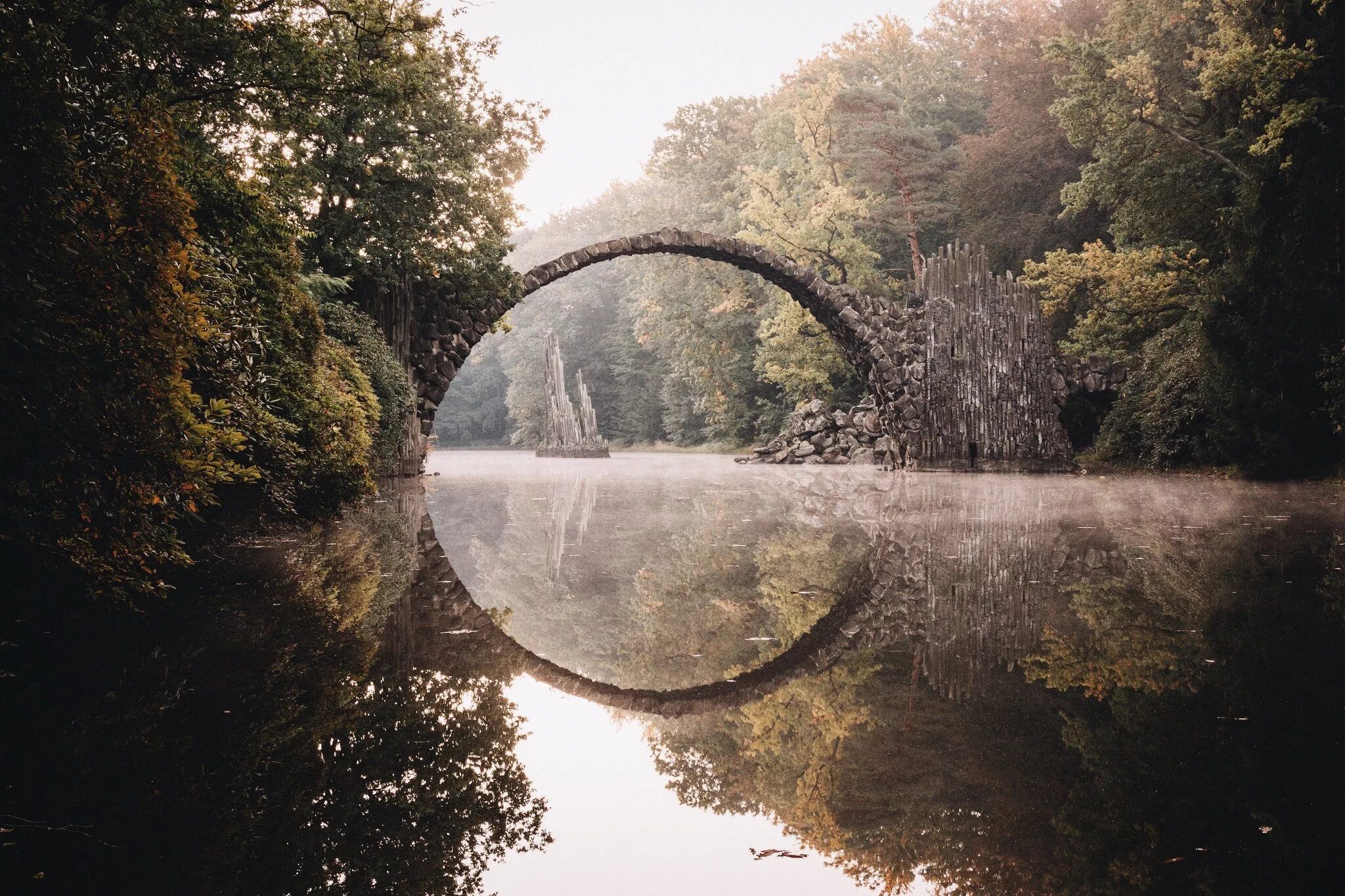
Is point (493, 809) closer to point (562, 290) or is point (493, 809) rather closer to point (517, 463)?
point (517, 463)

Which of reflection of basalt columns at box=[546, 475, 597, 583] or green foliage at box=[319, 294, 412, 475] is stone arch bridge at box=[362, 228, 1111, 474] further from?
reflection of basalt columns at box=[546, 475, 597, 583]

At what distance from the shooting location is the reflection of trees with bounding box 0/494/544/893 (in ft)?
5.73

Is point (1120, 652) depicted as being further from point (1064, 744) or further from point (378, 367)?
point (378, 367)

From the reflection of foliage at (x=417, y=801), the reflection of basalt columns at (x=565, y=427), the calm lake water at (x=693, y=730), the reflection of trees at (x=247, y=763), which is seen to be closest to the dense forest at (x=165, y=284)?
the reflection of trees at (x=247, y=763)

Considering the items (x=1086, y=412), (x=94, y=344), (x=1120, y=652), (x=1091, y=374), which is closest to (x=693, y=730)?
(x=1120, y=652)

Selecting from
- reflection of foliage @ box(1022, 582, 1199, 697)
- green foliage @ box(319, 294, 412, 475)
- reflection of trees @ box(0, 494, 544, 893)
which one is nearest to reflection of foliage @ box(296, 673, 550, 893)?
reflection of trees @ box(0, 494, 544, 893)

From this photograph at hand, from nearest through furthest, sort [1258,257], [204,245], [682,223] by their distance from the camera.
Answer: [204,245] < [1258,257] < [682,223]

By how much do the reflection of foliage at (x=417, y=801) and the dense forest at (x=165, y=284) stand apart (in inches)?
56.4

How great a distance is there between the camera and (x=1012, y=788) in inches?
83.8

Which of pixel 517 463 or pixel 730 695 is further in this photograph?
pixel 517 463

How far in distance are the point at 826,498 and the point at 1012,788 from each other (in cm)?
969

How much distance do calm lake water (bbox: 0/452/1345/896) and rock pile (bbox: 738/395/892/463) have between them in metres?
18.5

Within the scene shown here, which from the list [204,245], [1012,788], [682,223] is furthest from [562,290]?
[1012,788]

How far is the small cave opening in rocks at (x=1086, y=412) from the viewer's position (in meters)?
19.2
